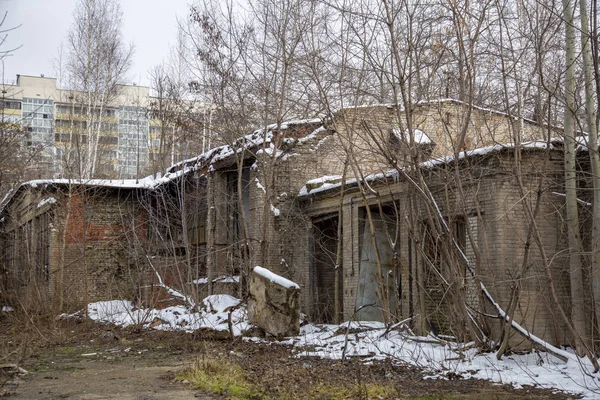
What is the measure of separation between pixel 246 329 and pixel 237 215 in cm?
571

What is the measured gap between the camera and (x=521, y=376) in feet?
30.8

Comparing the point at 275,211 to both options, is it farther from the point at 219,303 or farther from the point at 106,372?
the point at 106,372

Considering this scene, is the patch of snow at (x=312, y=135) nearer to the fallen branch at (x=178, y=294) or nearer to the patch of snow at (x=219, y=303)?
the patch of snow at (x=219, y=303)

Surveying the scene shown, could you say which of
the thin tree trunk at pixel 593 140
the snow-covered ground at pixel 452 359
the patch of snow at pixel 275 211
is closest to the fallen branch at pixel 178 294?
the patch of snow at pixel 275 211

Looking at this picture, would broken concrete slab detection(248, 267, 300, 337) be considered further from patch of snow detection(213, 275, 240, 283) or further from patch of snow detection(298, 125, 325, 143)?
patch of snow detection(298, 125, 325, 143)

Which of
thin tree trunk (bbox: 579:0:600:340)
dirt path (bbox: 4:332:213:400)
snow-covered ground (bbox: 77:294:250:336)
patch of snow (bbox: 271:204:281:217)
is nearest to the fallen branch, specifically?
snow-covered ground (bbox: 77:294:250:336)

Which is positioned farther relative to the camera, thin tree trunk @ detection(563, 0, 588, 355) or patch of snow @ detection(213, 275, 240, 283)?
patch of snow @ detection(213, 275, 240, 283)

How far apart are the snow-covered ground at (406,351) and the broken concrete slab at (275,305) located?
11.9 inches

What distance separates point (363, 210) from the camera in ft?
51.6

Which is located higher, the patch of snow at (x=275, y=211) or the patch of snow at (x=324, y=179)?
the patch of snow at (x=324, y=179)

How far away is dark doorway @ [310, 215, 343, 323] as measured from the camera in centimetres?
1717

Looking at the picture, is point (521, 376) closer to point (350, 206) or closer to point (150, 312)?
point (350, 206)

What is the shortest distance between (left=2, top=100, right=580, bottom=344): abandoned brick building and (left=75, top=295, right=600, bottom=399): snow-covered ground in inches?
24.1

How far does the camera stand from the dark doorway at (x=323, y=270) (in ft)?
56.3
